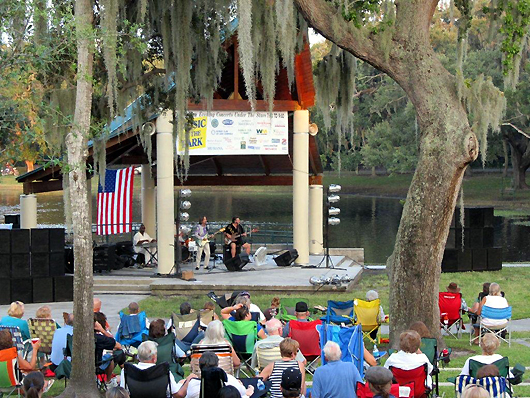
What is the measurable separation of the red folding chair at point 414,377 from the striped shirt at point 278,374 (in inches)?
35.4

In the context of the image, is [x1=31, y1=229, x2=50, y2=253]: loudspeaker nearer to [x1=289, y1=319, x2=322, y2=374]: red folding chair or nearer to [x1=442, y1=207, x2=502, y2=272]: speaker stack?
[x1=289, y1=319, x2=322, y2=374]: red folding chair

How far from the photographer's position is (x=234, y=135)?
16906mm

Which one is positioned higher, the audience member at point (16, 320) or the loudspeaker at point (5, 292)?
the audience member at point (16, 320)

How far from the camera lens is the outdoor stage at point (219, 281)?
15.2 m

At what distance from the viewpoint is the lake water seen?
94.0 ft

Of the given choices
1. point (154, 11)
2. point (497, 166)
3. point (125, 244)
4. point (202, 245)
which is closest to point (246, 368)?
point (154, 11)

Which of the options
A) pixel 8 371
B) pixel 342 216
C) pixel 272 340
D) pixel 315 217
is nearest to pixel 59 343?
pixel 8 371

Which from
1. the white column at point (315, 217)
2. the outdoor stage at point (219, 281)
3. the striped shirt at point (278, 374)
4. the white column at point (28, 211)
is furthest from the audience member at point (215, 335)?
the white column at point (315, 217)

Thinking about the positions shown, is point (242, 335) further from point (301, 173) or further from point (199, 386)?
point (301, 173)

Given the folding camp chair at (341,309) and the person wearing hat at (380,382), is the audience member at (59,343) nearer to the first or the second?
the folding camp chair at (341,309)

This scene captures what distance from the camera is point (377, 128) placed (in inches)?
1964

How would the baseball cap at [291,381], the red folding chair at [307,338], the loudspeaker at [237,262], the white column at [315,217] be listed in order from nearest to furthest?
the baseball cap at [291,381] < the red folding chair at [307,338] < the loudspeaker at [237,262] < the white column at [315,217]

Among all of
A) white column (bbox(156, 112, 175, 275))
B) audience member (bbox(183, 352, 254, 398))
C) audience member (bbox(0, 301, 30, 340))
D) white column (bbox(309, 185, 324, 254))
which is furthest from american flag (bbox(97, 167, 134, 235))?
audience member (bbox(183, 352, 254, 398))

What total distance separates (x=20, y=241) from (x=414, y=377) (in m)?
9.04
